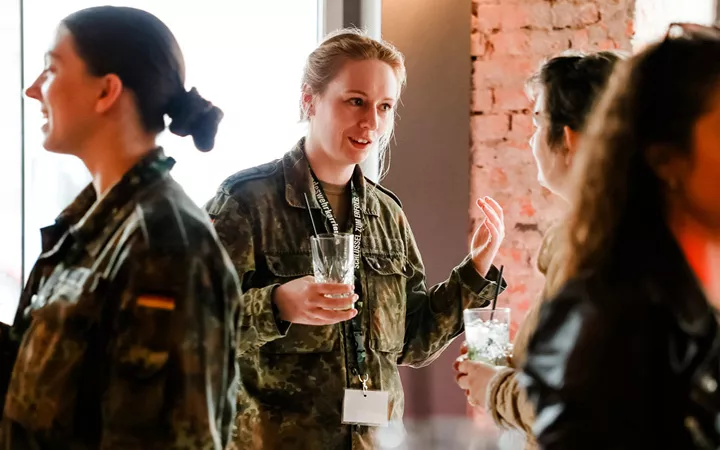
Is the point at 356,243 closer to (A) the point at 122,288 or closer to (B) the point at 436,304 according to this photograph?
(B) the point at 436,304

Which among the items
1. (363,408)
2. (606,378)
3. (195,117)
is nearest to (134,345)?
(195,117)

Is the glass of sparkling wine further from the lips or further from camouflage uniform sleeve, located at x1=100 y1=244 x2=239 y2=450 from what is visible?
camouflage uniform sleeve, located at x1=100 y1=244 x2=239 y2=450

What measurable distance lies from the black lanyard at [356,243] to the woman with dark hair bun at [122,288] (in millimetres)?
605

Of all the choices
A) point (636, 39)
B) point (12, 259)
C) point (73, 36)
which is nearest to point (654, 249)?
point (73, 36)

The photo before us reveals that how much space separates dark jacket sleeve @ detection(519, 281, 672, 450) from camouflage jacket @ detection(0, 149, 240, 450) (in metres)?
0.43

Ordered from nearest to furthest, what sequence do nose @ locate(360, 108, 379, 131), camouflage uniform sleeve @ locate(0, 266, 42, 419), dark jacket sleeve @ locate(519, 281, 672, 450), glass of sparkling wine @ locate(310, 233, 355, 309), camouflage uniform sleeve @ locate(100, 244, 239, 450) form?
dark jacket sleeve @ locate(519, 281, 672, 450)
camouflage uniform sleeve @ locate(100, 244, 239, 450)
camouflage uniform sleeve @ locate(0, 266, 42, 419)
glass of sparkling wine @ locate(310, 233, 355, 309)
nose @ locate(360, 108, 379, 131)

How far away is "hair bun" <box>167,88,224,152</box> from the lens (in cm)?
111

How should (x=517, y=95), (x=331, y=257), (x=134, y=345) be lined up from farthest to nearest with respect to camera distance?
(x=517, y=95) < (x=331, y=257) < (x=134, y=345)

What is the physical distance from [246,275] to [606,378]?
101 centimetres

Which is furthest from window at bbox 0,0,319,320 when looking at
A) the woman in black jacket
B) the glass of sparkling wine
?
the woman in black jacket

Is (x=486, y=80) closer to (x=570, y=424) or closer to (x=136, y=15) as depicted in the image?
(x=136, y=15)

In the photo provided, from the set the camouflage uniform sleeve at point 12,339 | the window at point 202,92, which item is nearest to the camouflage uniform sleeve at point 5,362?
the camouflage uniform sleeve at point 12,339

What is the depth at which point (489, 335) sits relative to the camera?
1337 millimetres

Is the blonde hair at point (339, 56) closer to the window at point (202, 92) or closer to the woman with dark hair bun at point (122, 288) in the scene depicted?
the window at point (202, 92)
